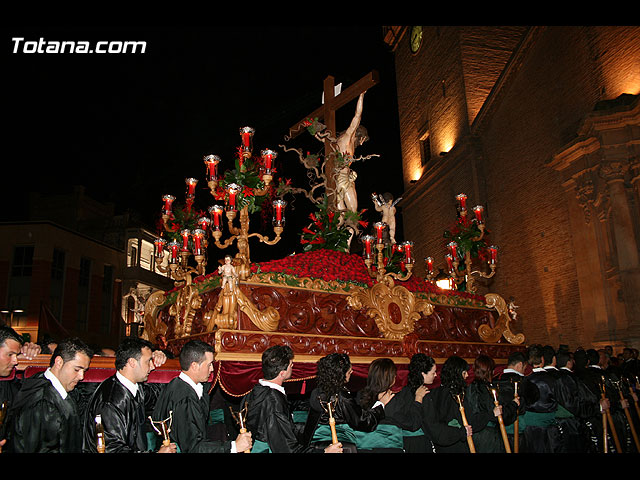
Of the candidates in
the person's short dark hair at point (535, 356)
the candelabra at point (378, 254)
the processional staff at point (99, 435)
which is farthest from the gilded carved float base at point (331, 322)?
the processional staff at point (99, 435)

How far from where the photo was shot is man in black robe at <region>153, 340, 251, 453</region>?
11.5 feet

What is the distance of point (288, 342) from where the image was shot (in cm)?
611

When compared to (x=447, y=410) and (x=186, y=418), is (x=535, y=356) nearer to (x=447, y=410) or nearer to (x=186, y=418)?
(x=447, y=410)

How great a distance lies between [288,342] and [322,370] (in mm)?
2091

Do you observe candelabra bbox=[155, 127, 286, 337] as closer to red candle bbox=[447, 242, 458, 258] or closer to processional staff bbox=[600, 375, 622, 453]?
red candle bbox=[447, 242, 458, 258]

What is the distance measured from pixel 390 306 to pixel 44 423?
4.57m

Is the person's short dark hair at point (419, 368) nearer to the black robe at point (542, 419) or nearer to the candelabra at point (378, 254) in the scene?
the black robe at point (542, 419)

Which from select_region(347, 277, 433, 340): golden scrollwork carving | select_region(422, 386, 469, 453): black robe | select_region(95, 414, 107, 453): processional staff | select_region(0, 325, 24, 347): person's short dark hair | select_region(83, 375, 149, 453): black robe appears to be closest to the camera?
select_region(95, 414, 107, 453): processional staff

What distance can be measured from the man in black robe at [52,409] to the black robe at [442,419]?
8.61 ft

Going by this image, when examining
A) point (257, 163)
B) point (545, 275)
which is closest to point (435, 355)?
point (257, 163)

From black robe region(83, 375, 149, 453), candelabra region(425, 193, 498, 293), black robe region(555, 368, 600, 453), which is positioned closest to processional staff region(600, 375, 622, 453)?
black robe region(555, 368, 600, 453)

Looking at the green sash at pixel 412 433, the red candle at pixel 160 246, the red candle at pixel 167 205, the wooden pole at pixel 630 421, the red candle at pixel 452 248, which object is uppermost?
the red candle at pixel 167 205

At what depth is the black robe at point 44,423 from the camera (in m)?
3.27

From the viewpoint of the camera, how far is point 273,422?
3.71m
